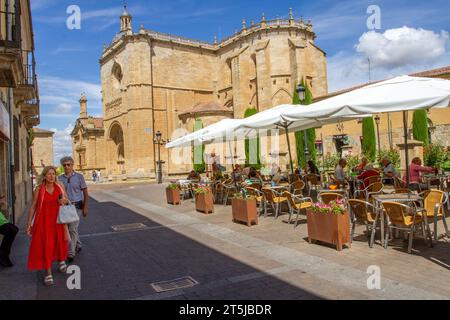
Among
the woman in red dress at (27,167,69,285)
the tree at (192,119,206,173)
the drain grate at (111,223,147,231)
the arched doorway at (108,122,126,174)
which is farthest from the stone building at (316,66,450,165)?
the arched doorway at (108,122,126,174)

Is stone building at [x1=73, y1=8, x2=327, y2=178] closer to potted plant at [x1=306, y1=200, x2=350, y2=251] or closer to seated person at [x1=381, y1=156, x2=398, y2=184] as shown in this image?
seated person at [x1=381, y1=156, x2=398, y2=184]

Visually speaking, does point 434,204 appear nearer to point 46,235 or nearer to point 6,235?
point 46,235

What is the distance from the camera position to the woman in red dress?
4848 mm

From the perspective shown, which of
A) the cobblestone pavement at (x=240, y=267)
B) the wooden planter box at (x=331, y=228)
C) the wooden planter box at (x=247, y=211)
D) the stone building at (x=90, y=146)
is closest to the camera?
the cobblestone pavement at (x=240, y=267)

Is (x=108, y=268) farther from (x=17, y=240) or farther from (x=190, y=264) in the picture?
(x=17, y=240)

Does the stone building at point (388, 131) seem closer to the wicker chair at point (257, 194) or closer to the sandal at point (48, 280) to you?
the wicker chair at point (257, 194)

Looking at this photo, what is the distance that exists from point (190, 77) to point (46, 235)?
40.9 m

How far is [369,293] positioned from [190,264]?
2553mm

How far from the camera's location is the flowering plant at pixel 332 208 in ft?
19.6

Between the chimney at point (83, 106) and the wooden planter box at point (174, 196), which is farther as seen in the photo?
the chimney at point (83, 106)

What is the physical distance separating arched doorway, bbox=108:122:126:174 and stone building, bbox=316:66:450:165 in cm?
2578

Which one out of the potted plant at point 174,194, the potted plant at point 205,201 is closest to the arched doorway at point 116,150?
the potted plant at point 174,194

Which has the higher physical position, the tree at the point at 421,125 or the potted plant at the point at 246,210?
the tree at the point at 421,125
